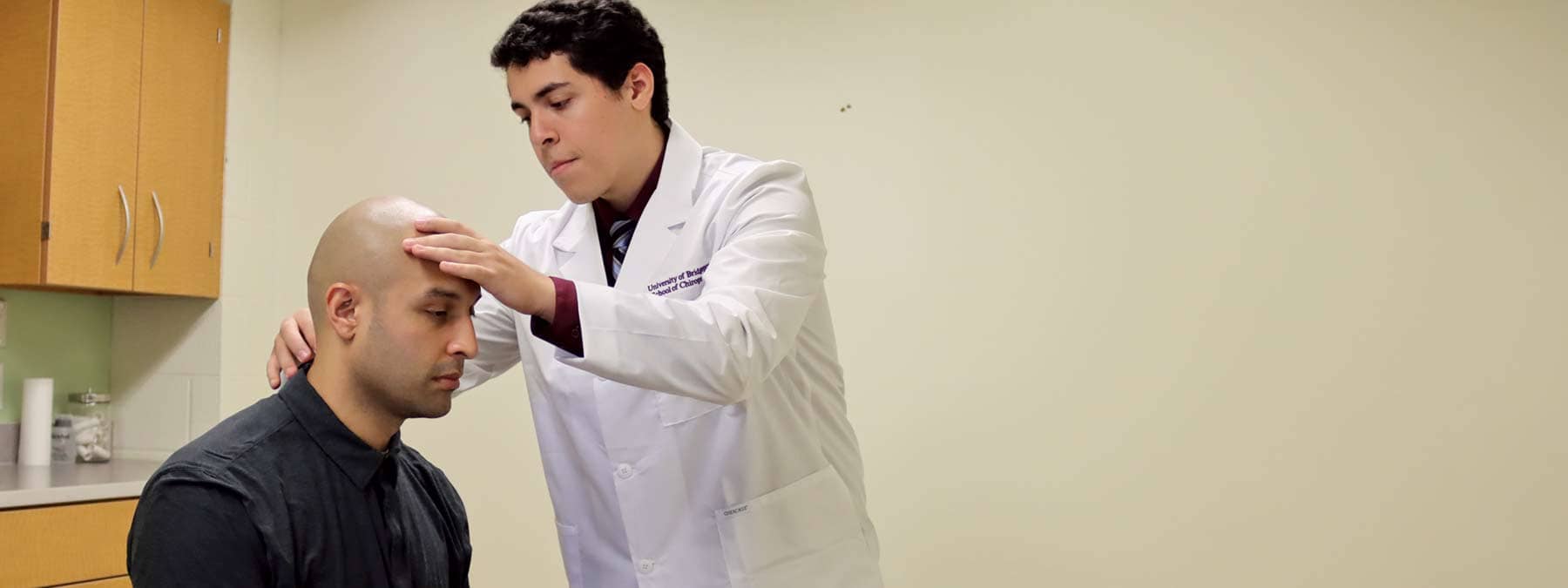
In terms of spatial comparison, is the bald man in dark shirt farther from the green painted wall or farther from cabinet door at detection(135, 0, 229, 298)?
the green painted wall

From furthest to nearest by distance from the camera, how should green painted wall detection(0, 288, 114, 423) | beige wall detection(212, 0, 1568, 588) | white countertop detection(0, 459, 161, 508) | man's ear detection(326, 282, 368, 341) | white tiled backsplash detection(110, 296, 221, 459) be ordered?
white tiled backsplash detection(110, 296, 221, 459)
green painted wall detection(0, 288, 114, 423)
white countertop detection(0, 459, 161, 508)
beige wall detection(212, 0, 1568, 588)
man's ear detection(326, 282, 368, 341)

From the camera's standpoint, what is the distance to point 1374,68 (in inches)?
97.9

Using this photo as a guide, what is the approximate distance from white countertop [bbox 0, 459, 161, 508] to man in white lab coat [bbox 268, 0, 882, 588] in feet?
4.69

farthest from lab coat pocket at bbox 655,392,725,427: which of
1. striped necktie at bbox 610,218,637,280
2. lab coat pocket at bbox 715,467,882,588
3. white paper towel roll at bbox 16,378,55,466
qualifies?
white paper towel roll at bbox 16,378,55,466

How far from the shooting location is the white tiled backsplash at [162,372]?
10.8ft

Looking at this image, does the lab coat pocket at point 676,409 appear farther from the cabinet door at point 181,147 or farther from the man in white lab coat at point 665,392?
the cabinet door at point 181,147

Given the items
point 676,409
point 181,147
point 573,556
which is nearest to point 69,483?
point 181,147

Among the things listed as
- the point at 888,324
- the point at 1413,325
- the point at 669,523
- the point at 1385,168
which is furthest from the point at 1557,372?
the point at 669,523

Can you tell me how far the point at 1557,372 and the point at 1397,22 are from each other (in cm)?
79

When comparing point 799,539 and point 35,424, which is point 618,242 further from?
point 35,424

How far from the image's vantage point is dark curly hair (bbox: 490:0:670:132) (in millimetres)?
1534

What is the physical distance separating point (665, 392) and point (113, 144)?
2.32 meters

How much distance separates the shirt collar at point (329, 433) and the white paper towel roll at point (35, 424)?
7.48 feet

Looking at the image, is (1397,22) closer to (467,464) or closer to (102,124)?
(467,464)
